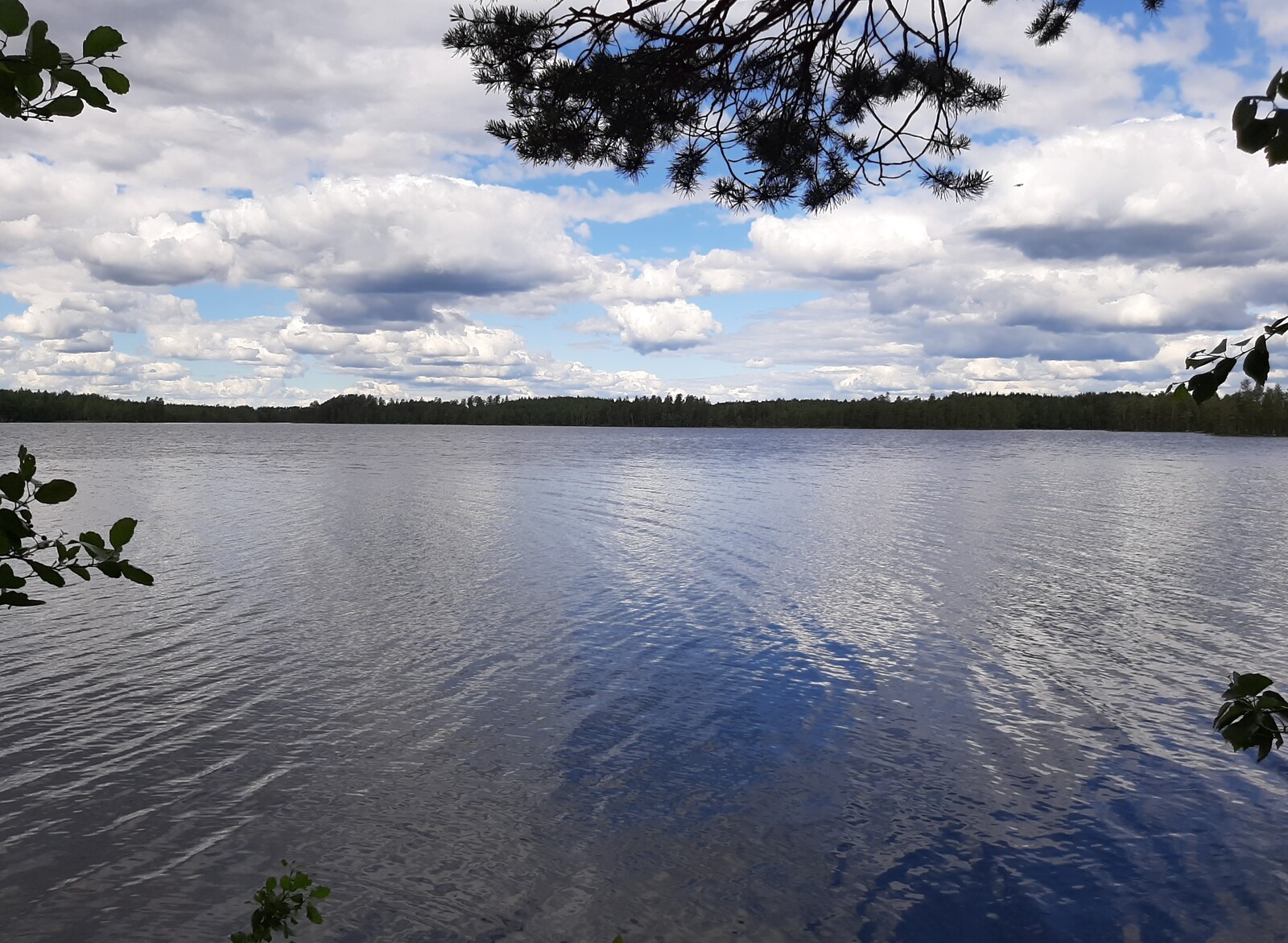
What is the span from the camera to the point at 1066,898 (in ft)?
19.0

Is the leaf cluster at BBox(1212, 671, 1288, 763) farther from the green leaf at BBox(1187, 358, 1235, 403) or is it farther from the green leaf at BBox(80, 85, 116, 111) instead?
the green leaf at BBox(80, 85, 116, 111)

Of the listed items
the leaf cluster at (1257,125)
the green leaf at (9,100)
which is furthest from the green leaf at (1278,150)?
the green leaf at (9,100)

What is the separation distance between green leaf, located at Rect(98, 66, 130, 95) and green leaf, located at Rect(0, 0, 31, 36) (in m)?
0.16

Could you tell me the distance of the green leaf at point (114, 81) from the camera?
1.75 metres

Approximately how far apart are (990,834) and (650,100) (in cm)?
647

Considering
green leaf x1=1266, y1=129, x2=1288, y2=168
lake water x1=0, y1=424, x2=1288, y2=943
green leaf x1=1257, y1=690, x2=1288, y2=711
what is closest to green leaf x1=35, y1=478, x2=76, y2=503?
green leaf x1=1266, y1=129, x2=1288, y2=168

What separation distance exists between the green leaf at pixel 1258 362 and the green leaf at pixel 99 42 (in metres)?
2.41

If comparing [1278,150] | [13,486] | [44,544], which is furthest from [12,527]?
[1278,150]

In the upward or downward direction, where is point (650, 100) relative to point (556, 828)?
upward

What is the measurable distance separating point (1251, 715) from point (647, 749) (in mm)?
6557

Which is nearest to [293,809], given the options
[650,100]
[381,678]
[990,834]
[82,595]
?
[381,678]

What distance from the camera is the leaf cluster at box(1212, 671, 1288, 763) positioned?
2.07 m

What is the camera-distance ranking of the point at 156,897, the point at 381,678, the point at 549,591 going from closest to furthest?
the point at 156,897 → the point at 381,678 → the point at 549,591

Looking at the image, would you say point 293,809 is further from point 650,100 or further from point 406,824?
point 650,100
